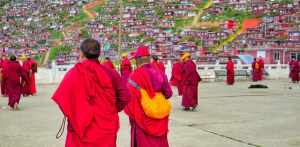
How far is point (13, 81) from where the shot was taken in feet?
42.6

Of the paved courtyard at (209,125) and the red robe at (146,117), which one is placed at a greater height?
the red robe at (146,117)

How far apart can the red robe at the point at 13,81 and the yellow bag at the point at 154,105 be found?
745cm

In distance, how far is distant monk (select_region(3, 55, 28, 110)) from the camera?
12.9 m

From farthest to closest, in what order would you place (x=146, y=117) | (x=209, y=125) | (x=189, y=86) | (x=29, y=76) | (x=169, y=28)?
(x=169, y=28)
(x=29, y=76)
(x=189, y=86)
(x=209, y=125)
(x=146, y=117)

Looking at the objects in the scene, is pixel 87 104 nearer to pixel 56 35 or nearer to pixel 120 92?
pixel 120 92

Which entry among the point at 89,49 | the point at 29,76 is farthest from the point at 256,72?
the point at 89,49

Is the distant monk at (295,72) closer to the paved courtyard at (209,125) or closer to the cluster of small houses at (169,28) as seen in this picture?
the cluster of small houses at (169,28)

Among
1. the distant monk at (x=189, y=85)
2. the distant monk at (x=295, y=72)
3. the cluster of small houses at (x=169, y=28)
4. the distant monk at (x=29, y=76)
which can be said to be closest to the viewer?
the distant monk at (x=189, y=85)

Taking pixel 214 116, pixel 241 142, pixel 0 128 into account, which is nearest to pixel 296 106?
pixel 214 116

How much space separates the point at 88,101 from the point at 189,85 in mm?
8198

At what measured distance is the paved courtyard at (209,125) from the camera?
26.8 ft

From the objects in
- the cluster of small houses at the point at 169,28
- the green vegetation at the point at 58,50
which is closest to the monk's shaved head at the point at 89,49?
the cluster of small houses at the point at 169,28

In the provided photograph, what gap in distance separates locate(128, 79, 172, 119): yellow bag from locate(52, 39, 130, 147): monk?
43.5 inches

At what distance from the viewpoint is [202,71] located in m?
27.6
